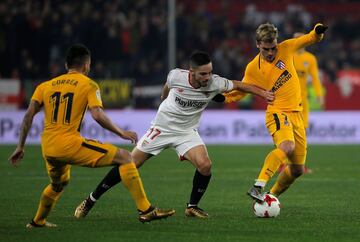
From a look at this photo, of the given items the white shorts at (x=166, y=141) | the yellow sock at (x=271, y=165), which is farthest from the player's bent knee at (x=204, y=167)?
the yellow sock at (x=271, y=165)

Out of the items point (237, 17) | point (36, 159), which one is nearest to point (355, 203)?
point (36, 159)

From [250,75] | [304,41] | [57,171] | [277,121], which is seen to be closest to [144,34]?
[250,75]

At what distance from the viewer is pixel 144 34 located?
2609cm

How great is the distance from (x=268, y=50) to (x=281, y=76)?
40 centimetres

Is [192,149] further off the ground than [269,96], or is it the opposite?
[269,96]

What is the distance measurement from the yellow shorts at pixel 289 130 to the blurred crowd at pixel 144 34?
47.5ft

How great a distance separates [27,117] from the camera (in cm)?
843

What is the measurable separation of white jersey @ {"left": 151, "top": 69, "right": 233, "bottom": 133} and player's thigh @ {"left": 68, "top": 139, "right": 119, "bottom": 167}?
1.60 metres

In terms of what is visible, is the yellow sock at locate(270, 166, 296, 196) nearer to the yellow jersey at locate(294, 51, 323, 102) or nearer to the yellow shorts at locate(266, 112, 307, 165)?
the yellow shorts at locate(266, 112, 307, 165)

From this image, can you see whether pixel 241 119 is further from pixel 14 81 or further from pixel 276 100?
pixel 276 100

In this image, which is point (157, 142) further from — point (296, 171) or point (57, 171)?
point (296, 171)

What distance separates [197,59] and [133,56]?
16.3m

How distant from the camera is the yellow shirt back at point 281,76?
1049cm

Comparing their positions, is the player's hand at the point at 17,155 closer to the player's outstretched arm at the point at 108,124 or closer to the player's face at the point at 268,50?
the player's outstretched arm at the point at 108,124
